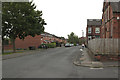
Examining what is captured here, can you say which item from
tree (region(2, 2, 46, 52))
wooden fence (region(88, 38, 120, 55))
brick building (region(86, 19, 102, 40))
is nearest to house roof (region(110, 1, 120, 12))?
wooden fence (region(88, 38, 120, 55))

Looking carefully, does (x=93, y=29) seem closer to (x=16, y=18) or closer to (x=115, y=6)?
(x=115, y=6)

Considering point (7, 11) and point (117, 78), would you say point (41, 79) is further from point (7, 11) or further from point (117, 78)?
point (7, 11)

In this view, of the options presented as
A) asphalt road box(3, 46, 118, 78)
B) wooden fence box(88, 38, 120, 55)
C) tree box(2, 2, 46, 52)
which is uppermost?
tree box(2, 2, 46, 52)

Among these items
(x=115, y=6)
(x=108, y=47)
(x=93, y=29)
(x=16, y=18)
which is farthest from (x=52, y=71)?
(x=93, y=29)

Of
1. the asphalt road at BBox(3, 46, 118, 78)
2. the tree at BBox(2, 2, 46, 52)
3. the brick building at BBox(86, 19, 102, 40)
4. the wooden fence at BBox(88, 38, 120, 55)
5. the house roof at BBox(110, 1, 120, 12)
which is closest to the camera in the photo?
the asphalt road at BBox(3, 46, 118, 78)

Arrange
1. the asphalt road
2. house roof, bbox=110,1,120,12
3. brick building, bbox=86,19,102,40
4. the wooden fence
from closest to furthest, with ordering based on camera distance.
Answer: the asphalt road, the wooden fence, house roof, bbox=110,1,120,12, brick building, bbox=86,19,102,40

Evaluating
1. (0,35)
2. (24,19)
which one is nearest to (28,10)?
(24,19)

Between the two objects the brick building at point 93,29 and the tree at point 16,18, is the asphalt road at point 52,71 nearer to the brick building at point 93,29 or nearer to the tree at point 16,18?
the tree at point 16,18

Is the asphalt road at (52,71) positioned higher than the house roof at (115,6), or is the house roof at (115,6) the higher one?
the house roof at (115,6)

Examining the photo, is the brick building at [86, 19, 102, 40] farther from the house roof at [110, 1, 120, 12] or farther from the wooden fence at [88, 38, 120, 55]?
the wooden fence at [88, 38, 120, 55]

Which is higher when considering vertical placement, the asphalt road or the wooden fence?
the wooden fence

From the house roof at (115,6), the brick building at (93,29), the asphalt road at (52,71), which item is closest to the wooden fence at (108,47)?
the asphalt road at (52,71)

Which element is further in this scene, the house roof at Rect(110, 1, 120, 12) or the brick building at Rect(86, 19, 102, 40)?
the brick building at Rect(86, 19, 102, 40)

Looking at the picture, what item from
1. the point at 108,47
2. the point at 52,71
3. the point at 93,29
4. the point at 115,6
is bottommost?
the point at 52,71
